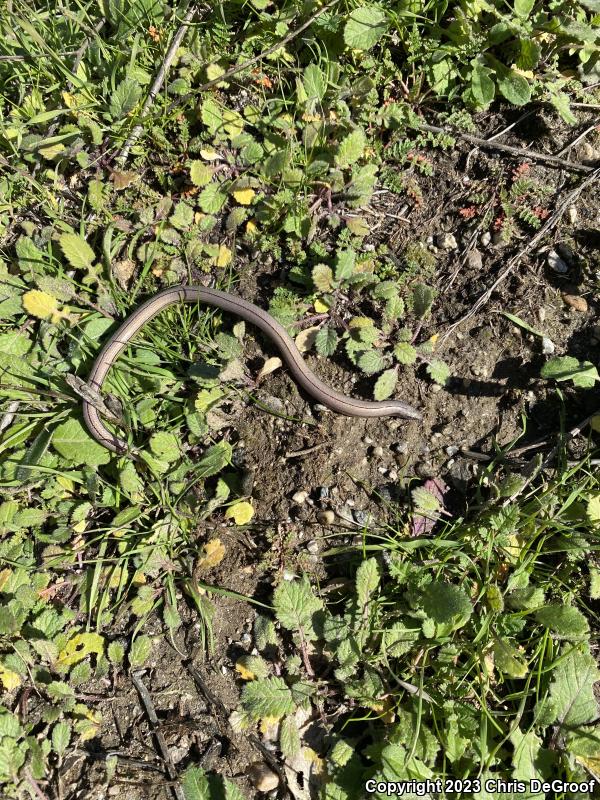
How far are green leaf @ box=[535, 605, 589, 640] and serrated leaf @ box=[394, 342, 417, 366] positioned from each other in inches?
59.6

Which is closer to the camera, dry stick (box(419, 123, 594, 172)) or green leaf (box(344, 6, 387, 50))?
green leaf (box(344, 6, 387, 50))

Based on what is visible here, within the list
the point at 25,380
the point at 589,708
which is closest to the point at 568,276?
the point at 589,708

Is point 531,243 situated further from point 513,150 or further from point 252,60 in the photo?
point 252,60

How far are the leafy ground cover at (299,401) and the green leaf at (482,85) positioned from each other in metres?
0.02

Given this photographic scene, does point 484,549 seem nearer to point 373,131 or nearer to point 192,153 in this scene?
point 373,131

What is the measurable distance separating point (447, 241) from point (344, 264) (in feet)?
2.37

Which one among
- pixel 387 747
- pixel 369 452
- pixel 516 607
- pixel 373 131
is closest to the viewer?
pixel 387 747

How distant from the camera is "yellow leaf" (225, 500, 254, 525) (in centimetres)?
327

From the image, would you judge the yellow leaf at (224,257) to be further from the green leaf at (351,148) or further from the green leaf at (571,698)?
the green leaf at (571,698)

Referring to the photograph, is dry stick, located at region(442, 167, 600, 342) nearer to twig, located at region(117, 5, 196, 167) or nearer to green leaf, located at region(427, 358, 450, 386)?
green leaf, located at region(427, 358, 450, 386)

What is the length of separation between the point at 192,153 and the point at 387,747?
12.0ft

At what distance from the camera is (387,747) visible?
2732mm

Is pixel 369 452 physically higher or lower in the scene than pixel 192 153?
lower

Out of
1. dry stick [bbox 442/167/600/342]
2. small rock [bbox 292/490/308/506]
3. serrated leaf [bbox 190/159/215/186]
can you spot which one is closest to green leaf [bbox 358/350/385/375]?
dry stick [bbox 442/167/600/342]
